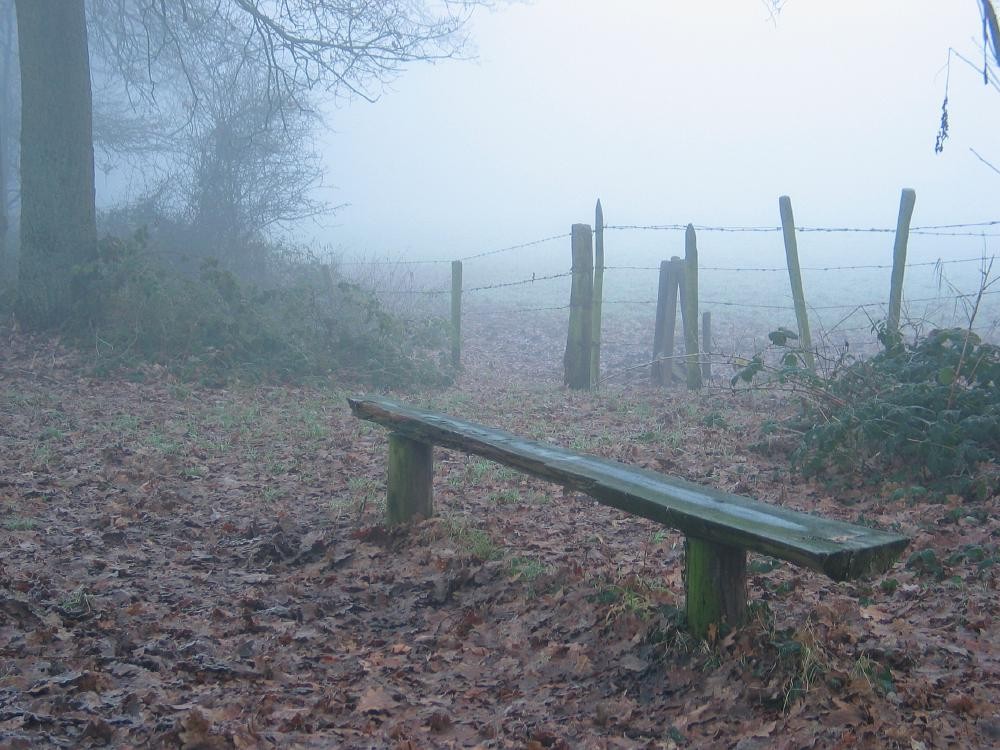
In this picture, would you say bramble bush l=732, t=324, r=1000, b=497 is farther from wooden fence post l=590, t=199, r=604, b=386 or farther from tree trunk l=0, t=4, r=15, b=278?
tree trunk l=0, t=4, r=15, b=278

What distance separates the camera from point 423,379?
12.3 metres

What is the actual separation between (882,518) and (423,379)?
7783mm

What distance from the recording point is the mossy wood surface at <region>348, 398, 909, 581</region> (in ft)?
9.65

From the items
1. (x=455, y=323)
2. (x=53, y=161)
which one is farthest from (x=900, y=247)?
(x=53, y=161)

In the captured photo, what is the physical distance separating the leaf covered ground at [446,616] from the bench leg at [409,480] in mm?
152

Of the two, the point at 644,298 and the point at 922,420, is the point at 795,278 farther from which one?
the point at 644,298

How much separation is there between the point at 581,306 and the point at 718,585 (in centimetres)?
793

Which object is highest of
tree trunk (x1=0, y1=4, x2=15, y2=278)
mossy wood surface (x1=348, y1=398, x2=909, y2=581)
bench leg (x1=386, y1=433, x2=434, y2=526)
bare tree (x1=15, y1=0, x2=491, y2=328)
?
tree trunk (x1=0, y1=4, x2=15, y2=278)

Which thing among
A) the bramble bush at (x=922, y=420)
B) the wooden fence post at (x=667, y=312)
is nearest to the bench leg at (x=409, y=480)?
the bramble bush at (x=922, y=420)

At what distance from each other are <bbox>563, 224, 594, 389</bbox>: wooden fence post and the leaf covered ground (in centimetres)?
377

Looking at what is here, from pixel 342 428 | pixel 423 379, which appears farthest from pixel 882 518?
pixel 423 379

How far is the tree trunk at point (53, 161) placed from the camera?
11211 millimetres

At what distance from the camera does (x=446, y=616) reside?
423cm

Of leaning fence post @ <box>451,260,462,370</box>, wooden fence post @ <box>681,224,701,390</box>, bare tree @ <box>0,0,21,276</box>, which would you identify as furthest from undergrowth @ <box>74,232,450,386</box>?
bare tree @ <box>0,0,21,276</box>
